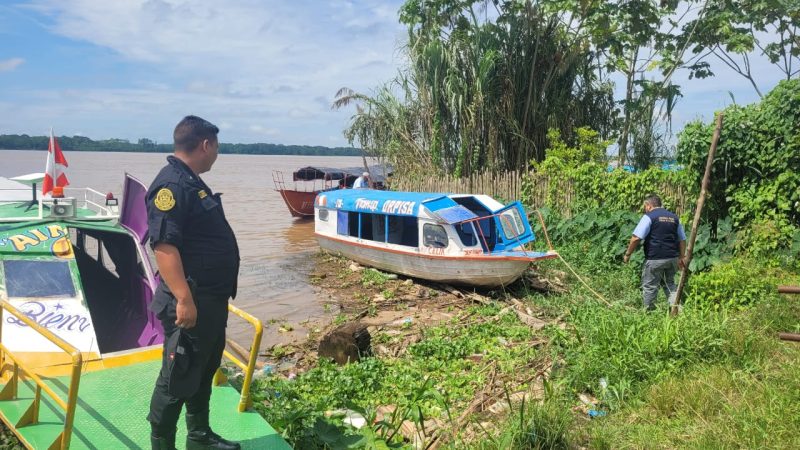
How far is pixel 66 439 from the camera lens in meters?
3.22

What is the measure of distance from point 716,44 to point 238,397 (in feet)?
57.8

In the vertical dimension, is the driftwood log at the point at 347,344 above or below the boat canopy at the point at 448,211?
below

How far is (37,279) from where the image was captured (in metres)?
5.19

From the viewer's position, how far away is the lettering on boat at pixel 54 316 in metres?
4.96

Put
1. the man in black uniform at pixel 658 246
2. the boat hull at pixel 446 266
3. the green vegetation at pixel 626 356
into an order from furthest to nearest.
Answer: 1. the boat hull at pixel 446 266
2. the man in black uniform at pixel 658 246
3. the green vegetation at pixel 626 356

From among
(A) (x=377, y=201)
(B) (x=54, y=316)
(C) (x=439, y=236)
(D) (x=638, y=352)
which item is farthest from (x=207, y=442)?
(A) (x=377, y=201)

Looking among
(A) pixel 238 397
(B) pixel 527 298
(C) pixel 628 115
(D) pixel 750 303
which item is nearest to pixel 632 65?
(C) pixel 628 115

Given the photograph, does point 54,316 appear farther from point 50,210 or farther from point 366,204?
point 366,204

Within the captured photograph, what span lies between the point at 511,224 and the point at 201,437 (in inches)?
334

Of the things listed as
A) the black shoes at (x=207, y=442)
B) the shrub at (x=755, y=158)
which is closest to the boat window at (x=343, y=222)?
the shrub at (x=755, y=158)

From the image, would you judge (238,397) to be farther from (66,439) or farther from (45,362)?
(45,362)

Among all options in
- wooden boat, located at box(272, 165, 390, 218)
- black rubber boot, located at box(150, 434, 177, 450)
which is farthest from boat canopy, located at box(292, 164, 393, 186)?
black rubber boot, located at box(150, 434, 177, 450)

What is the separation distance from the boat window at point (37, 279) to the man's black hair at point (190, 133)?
2.84 metres

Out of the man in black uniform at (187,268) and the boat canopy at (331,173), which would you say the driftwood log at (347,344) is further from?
the boat canopy at (331,173)
